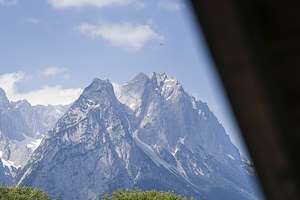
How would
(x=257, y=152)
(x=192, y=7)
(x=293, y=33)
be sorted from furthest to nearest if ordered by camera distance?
(x=257, y=152)
(x=293, y=33)
(x=192, y=7)

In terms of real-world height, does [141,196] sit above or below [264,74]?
below

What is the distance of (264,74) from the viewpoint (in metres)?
2.43

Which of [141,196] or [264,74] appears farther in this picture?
[141,196]

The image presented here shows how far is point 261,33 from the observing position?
240 cm

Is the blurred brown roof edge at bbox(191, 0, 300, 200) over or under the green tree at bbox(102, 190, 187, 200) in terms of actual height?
over

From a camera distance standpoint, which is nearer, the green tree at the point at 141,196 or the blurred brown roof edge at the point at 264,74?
the blurred brown roof edge at the point at 264,74

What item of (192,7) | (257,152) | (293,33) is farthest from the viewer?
(257,152)

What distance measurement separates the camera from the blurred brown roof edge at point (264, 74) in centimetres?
231

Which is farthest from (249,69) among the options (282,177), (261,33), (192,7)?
(282,177)

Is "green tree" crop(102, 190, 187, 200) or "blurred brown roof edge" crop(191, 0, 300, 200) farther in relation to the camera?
"green tree" crop(102, 190, 187, 200)

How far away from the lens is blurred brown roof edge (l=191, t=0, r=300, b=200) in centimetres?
231

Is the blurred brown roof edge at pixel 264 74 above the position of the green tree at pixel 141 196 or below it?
above

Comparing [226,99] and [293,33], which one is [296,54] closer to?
[293,33]

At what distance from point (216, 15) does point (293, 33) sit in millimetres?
424
